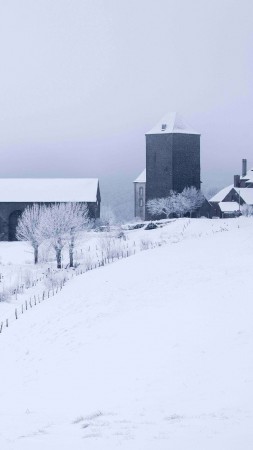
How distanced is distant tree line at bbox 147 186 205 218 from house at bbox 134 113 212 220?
104cm

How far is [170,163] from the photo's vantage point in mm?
65938

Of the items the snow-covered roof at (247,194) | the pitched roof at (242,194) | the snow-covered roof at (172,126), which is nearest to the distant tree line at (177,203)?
the snow-covered roof at (247,194)

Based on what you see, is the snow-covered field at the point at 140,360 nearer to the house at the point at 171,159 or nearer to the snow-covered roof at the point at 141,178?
the house at the point at 171,159

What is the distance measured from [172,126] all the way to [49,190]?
54.0ft

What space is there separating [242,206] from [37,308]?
51179 mm

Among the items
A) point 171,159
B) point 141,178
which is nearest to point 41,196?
point 171,159

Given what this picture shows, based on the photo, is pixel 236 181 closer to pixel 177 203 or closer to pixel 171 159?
pixel 171 159

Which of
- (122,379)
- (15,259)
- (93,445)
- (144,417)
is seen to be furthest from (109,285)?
(15,259)

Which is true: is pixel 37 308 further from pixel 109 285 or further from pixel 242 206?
pixel 242 206

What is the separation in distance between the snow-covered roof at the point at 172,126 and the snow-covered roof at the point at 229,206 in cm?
939

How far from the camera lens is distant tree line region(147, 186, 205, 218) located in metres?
63.1

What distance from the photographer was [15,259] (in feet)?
146

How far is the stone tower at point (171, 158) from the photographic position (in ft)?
217

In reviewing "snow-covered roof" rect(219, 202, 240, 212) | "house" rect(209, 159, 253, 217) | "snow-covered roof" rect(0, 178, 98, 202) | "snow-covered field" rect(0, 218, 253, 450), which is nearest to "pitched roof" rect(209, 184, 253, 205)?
"house" rect(209, 159, 253, 217)
